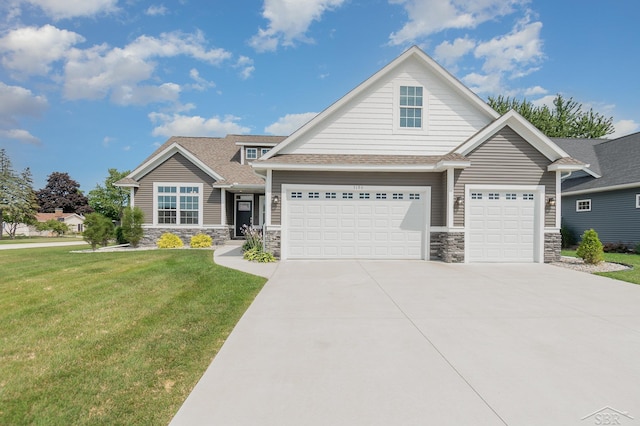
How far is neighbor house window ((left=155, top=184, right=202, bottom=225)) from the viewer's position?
1543cm

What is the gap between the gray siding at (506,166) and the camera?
34.7 feet

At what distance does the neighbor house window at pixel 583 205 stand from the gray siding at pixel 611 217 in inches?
6.9

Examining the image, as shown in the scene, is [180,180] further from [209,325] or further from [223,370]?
[223,370]

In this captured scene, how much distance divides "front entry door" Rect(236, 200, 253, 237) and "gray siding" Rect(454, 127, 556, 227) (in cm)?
1128

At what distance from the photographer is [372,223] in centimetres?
1102

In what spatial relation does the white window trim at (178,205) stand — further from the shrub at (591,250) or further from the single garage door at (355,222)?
the shrub at (591,250)

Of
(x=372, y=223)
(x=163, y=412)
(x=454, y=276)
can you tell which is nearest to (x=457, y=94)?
(x=372, y=223)

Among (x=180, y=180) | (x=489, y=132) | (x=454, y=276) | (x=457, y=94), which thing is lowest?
(x=454, y=276)

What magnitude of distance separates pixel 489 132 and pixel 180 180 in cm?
1389

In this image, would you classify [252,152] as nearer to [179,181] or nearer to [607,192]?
[179,181]

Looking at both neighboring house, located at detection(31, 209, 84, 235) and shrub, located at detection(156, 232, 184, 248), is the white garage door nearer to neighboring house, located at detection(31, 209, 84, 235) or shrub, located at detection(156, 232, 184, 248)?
shrub, located at detection(156, 232, 184, 248)

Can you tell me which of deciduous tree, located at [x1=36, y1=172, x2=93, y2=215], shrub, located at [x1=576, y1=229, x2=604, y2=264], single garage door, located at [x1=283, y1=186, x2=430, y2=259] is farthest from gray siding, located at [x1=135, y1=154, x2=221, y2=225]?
deciduous tree, located at [x1=36, y1=172, x2=93, y2=215]

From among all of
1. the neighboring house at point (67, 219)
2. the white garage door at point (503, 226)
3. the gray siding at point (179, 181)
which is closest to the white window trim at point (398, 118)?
the white garage door at point (503, 226)

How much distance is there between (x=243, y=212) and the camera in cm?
1766
